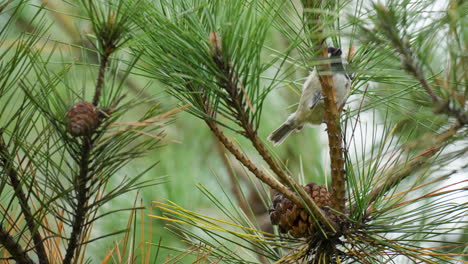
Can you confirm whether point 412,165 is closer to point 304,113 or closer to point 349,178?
point 349,178

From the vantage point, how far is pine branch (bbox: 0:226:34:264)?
90 cm

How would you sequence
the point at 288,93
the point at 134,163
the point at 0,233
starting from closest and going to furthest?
the point at 0,233, the point at 134,163, the point at 288,93

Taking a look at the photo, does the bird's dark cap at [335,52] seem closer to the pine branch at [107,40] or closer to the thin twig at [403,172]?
the thin twig at [403,172]

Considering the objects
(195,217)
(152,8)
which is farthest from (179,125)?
(152,8)

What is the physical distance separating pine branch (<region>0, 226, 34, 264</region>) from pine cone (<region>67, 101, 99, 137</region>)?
0.65ft

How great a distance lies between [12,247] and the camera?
90cm

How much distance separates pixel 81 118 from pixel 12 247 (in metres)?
0.24

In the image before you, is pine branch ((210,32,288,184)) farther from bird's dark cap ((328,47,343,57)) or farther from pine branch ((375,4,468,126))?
bird's dark cap ((328,47,343,57))

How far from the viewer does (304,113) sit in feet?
7.16

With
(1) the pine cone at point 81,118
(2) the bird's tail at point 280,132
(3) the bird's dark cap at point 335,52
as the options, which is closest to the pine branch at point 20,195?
(1) the pine cone at point 81,118

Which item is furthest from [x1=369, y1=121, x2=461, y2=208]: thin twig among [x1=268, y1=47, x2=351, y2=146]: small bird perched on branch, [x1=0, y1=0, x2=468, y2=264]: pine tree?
[x1=268, y1=47, x2=351, y2=146]: small bird perched on branch

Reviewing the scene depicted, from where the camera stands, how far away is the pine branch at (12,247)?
0.90 metres

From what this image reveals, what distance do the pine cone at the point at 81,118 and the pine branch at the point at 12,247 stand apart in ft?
0.65

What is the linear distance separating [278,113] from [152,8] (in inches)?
54.1
